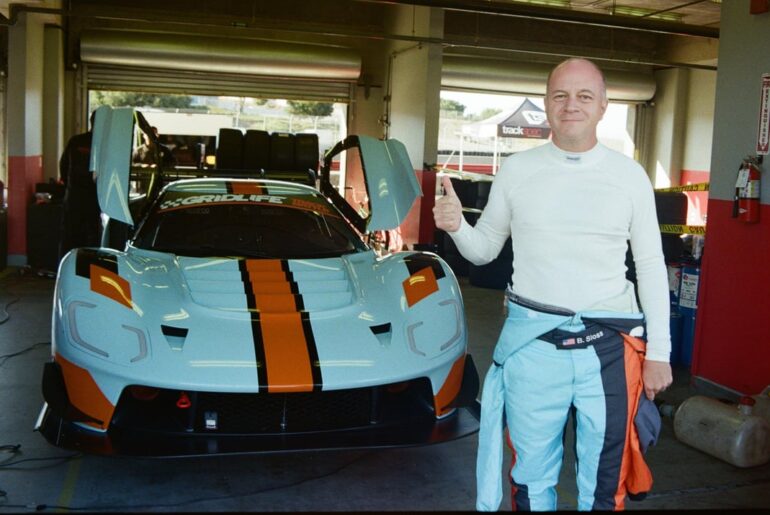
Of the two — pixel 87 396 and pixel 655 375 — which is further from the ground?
pixel 655 375

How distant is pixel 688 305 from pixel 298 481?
3.64 m

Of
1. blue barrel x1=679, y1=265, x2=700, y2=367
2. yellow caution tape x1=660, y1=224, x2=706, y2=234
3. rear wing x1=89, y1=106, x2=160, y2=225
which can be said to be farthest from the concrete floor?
yellow caution tape x1=660, y1=224, x2=706, y2=234

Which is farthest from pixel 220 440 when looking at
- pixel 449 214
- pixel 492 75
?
pixel 492 75

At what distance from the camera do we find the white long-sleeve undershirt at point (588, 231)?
2.49 m

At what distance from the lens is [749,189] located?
5133mm

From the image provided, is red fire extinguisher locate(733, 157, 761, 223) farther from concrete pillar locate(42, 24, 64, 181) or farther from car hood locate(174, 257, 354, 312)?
concrete pillar locate(42, 24, 64, 181)

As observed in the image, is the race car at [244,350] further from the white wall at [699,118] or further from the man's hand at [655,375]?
the white wall at [699,118]

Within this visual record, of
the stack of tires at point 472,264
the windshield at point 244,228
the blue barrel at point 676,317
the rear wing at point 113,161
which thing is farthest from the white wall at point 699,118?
the rear wing at point 113,161

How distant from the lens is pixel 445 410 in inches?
145

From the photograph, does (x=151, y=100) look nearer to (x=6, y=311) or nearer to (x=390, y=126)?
(x=390, y=126)

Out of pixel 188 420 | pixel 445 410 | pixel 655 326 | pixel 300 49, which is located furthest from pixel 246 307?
pixel 300 49

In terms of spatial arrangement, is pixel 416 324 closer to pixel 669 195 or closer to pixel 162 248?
pixel 162 248

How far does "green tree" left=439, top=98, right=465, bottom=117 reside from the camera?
19.2 m

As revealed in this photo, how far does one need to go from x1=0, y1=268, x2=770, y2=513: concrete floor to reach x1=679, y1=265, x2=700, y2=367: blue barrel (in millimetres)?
1802
